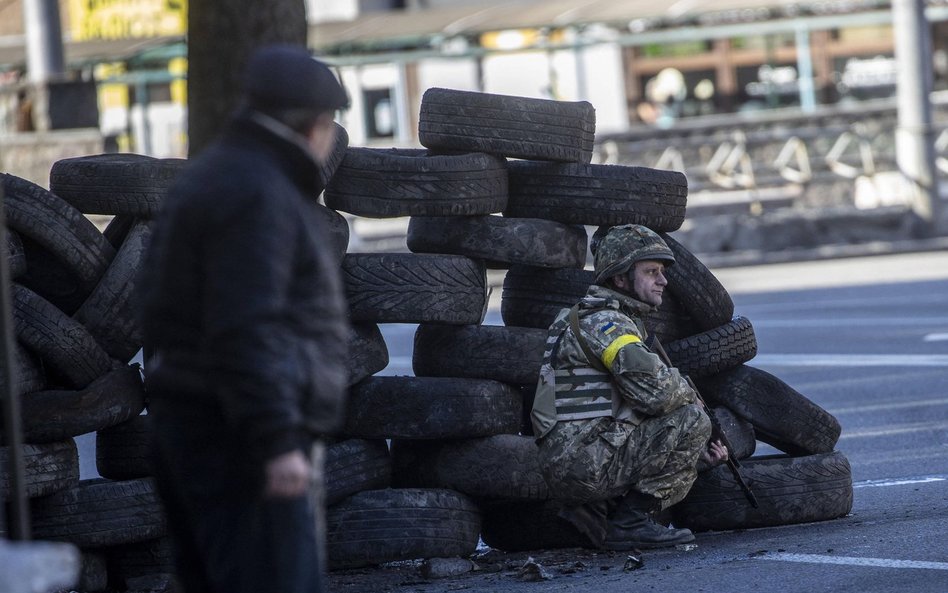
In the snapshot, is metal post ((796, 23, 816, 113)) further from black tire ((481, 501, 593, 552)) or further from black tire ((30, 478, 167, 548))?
black tire ((30, 478, 167, 548))

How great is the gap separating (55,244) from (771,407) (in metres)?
3.35

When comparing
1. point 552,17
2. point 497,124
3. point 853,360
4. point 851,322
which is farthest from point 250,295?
point 552,17

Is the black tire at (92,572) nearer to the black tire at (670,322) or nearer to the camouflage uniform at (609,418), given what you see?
the camouflage uniform at (609,418)

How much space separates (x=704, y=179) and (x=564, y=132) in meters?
19.6

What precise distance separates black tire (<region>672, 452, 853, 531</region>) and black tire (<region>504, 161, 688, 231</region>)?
1281 mm

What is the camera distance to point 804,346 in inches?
519

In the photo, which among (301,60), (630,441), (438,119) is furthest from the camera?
(438,119)

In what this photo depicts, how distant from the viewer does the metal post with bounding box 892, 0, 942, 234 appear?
21.4m

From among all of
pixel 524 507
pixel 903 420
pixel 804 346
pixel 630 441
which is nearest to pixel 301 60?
pixel 630 441

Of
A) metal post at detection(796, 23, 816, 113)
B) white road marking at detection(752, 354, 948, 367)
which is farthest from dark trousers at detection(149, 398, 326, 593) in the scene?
metal post at detection(796, 23, 816, 113)

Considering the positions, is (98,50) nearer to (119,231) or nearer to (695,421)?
(119,231)

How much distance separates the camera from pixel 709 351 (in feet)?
22.8

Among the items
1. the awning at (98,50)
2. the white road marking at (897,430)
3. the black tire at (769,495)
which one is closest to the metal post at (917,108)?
the white road marking at (897,430)

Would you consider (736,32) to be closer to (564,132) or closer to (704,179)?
(704,179)
